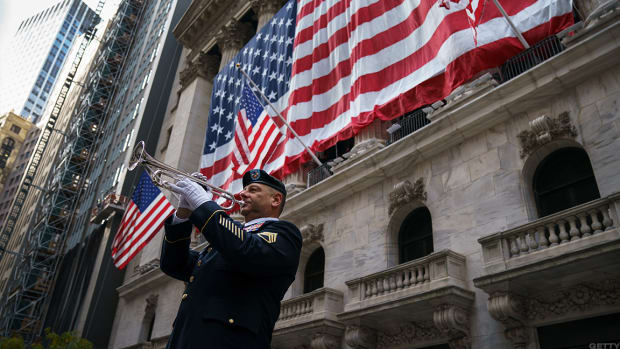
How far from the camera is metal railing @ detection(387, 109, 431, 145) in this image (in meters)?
15.8

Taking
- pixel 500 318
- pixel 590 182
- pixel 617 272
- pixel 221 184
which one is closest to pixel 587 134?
pixel 590 182

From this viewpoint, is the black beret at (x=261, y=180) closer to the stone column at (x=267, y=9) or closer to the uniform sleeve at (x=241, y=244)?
the uniform sleeve at (x=241, y=244)

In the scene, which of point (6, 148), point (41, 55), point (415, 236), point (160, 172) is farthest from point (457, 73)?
point (41, 55)

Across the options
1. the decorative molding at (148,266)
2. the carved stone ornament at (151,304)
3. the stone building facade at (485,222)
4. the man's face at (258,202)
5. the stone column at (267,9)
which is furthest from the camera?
the stone column at (267,9)

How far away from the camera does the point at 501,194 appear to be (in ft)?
36.9

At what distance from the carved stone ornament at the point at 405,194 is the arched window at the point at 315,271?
138 inches

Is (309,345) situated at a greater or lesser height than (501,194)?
lesser

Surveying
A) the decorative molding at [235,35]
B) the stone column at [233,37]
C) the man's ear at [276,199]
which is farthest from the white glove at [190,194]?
the decorative molding at [235,35]

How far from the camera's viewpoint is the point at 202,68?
118 feet

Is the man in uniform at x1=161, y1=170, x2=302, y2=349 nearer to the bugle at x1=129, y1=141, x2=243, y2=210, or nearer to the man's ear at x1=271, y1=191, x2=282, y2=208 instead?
the man's ear at x1=271, y1=191, x2=282, y2=208

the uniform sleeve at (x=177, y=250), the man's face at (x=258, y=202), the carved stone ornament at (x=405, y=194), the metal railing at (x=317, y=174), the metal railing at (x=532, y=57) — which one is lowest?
the uniform sleeve at (x=177, y=250)

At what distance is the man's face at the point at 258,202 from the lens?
360 cm

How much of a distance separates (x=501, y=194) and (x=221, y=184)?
1258cm

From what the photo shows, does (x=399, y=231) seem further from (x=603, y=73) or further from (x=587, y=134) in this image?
(x=603, y=73)
